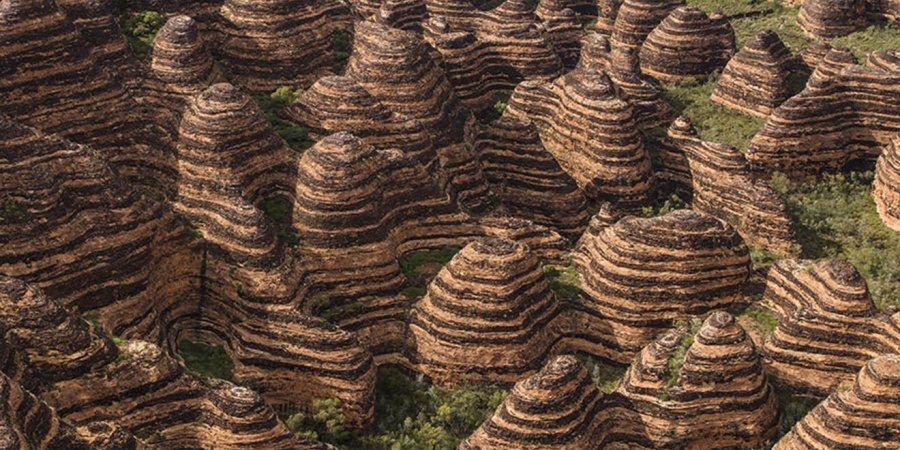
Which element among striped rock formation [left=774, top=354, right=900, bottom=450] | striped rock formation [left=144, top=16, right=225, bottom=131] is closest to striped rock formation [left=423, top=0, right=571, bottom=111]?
striped rock formation [left=144, top=16, right=225, bottom=131]

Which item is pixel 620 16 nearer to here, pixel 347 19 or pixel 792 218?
pixel 347 19

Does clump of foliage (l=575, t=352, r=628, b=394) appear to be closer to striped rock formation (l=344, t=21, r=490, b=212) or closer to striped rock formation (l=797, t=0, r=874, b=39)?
striped rock formation (l=344, t=21, r=490, b=212)

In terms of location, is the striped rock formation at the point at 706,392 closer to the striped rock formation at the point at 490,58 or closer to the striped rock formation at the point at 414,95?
the striped rock formation at the point at 414,95

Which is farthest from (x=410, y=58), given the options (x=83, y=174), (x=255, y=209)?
(x=83, y=174)

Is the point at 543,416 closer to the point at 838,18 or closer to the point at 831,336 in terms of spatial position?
the point at 831,336

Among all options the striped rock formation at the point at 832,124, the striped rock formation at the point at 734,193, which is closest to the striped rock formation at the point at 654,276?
the striped rock formation at the point at 734,193

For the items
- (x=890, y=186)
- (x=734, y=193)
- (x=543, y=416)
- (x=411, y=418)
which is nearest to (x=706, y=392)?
(x=543, y=416)

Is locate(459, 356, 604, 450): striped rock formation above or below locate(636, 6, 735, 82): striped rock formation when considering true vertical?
above
